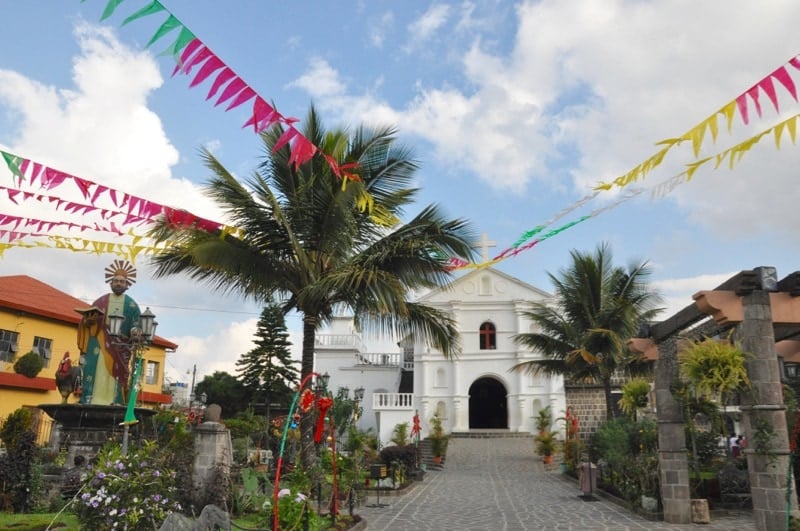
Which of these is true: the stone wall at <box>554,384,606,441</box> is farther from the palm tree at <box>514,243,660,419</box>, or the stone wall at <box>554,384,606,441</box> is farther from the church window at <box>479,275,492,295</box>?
the church window at <box>479,275,492,295</box>

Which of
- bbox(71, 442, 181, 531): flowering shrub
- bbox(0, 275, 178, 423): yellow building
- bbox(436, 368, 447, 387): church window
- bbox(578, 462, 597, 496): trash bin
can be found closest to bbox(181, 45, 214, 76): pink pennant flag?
bbox(71, 442, 181, 531): flowering shrub

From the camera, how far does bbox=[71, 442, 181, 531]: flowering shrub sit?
259 inches

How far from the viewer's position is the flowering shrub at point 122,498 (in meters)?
6.57

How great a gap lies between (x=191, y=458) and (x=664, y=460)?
24.4 feet

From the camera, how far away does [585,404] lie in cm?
2275

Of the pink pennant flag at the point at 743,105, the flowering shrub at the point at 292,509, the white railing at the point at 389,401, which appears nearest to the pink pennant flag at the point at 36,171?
the flowering shrub at the point at 292,509

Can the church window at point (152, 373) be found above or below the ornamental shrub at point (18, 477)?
above

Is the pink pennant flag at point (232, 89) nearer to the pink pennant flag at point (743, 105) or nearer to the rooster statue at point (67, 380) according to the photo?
the pink pennant flag at point (743, 105)

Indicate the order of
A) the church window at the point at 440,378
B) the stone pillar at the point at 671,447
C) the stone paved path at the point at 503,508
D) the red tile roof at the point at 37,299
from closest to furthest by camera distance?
1. the stone paved path at the point at 503,508
2. the stone pillar at the point at 671,447
3. the red tile roof at the point at 37,299
4. the church window at the point at 440,378

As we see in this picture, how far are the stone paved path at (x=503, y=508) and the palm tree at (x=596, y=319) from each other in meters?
3.52

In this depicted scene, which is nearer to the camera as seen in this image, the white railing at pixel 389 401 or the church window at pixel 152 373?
the white railing at pixel 389 401

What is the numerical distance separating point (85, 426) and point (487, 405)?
86.0ft

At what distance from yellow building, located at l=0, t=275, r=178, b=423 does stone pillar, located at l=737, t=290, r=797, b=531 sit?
1662cm

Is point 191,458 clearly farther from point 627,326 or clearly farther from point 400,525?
point 627,326
